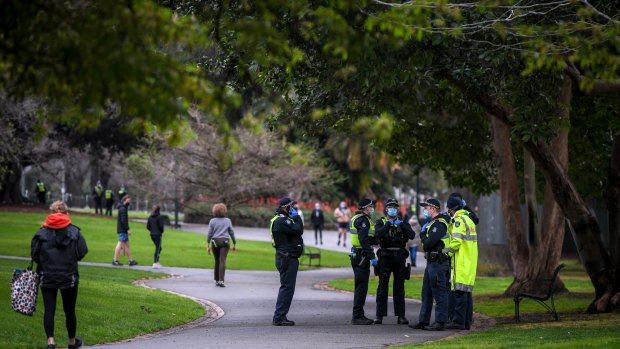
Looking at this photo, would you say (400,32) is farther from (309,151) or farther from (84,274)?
(309,151)

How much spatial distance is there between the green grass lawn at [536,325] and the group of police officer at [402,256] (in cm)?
78

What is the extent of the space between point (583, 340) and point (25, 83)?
26.8 ft

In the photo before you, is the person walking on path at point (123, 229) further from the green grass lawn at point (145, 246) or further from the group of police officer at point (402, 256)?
the group of police officer at point (402, 256)

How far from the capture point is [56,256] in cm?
1261

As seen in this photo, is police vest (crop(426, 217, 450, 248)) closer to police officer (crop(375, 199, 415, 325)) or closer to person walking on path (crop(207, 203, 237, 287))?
police officer (crop(375, 199, 415, 325))

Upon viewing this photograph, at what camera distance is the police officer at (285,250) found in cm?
1620

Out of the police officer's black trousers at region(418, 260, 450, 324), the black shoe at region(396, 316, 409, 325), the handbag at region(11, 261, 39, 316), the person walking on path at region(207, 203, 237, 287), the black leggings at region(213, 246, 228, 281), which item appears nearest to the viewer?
the handbag at region(11, 261, 39, 316)

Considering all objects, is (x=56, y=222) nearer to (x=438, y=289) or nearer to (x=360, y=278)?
(x=360, y=278)

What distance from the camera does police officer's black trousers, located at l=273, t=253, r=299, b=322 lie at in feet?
53.1

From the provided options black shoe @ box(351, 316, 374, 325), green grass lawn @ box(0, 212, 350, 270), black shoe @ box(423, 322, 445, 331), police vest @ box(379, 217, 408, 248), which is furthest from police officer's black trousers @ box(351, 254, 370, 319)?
green grass lawn @ box(0, 212, 350, 270)

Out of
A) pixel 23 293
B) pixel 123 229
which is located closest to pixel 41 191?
pixel 123 229

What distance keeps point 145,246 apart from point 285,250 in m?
21.7

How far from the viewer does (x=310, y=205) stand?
203 ft

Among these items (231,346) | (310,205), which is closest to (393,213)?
(231,346)
